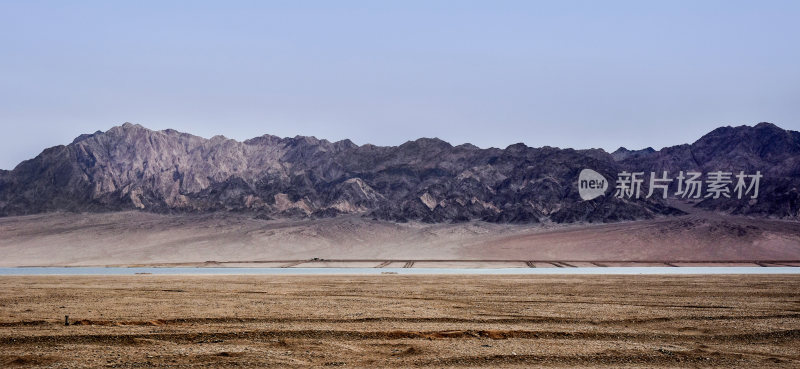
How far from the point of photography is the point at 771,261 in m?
87.9

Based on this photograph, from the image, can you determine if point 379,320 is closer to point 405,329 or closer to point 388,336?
point 405,329

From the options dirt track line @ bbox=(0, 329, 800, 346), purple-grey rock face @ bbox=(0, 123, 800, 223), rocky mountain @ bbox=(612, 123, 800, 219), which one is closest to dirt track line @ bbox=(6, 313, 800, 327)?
dirt track line @ bbox=(0, 329, 800, 346)

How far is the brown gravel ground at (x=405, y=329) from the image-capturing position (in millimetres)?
15602

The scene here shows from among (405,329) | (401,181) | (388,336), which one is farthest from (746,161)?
(388,336)

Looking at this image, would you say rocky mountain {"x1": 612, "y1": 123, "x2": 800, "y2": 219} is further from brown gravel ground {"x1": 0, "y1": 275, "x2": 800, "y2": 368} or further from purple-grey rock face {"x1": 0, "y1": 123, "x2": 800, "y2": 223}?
brown gravel ground {"x1": 0, "y1": 275, "x2": 800, "y2": 368}

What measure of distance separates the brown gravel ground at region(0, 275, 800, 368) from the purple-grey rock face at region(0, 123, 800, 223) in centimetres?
11013

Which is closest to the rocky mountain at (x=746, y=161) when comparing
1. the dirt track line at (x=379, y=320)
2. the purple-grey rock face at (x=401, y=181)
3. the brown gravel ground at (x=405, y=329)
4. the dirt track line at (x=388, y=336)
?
the purple-grey rock face at (x=401, y=181)

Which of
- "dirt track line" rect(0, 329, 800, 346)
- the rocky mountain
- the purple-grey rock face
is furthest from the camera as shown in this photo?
the purple-grey rock face

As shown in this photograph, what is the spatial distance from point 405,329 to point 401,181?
500ft

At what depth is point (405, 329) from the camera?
1997cm

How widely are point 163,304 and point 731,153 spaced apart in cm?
17205

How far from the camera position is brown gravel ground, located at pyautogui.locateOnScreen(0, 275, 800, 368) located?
1560cm

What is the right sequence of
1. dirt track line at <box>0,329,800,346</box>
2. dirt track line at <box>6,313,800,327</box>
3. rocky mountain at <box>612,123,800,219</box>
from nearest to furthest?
dirt track line at <box>0,329,800,346</box> → dirt track line at <box>6,313,800,327</box> → rocky mountain at <box>612,123,800,219</box>

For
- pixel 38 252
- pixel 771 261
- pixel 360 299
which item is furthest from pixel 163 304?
pixel 38 252
